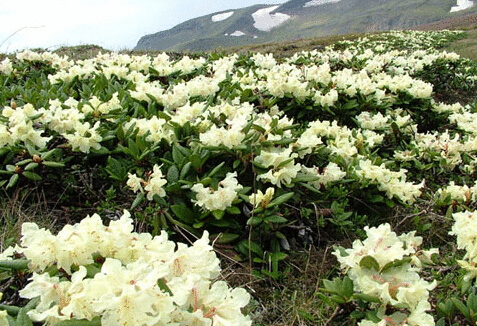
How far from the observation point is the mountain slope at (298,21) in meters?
103

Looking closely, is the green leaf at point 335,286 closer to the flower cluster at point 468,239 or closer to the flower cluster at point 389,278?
the flower cluster at point 389,278

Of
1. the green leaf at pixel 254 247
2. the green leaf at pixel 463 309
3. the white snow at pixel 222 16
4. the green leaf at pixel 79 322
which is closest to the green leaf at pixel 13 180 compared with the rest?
the green leaf at pixel 254 247

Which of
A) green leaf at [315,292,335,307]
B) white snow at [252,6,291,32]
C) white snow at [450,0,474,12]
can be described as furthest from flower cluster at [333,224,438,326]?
white snow at [252,6,291,32]

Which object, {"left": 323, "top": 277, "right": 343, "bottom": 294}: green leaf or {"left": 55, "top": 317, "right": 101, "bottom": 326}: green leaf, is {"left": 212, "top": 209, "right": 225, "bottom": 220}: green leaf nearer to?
{"left": 323, "top": 277, "right": 343, "bottom": 294}: green leaf

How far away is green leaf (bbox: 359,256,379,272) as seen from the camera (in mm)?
1687

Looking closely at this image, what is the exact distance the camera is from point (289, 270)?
2.37m

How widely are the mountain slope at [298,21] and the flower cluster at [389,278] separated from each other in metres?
98.8

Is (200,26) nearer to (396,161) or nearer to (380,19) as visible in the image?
(380,19)

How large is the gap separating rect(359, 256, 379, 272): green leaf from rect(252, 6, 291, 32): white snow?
145 meters

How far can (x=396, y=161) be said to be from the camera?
3719 mm

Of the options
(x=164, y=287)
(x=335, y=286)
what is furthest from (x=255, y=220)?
(x=164, y=287)

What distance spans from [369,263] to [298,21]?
150563mm

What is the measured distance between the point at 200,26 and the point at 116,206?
17407 cm

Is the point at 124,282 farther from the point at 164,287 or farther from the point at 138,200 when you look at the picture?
the point at 138,200
